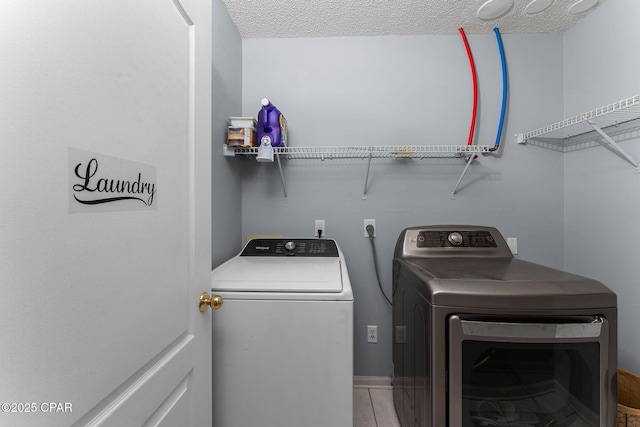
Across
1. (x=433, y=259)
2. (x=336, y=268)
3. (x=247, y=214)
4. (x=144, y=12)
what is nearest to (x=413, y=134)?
(x=433, y=259)

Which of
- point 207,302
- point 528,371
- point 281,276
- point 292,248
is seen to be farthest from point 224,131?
point 528,371

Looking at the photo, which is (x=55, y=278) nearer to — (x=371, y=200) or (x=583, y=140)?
(x=371, y=200)

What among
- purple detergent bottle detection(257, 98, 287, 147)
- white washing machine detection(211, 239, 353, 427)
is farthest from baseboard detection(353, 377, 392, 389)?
purple detergent bottle detection(257, 98, 287, 147)

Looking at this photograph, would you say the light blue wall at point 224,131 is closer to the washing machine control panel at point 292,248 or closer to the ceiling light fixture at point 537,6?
the washing machine control panel at point 292,248

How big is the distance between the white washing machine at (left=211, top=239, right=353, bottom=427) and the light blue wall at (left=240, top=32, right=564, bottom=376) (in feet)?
2.91

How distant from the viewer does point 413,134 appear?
1.89 m

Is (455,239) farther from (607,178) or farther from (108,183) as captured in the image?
(108,183)

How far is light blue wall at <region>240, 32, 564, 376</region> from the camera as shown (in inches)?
73.5

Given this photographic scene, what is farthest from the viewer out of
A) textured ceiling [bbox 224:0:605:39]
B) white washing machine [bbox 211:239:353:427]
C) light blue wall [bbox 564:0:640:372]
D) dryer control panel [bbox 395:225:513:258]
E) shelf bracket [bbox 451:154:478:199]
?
shelf bracket [bbox 451:154:478:199]

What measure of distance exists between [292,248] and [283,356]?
0.68 metres

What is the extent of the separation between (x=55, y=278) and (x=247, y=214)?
151 centimetres

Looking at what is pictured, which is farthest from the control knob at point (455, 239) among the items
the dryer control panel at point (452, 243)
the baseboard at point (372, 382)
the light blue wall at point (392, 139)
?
the baseboard at point (372, 382)

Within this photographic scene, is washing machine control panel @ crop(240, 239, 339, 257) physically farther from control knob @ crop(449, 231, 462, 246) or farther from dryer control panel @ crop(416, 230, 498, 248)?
control knob @ crop(449, 231, 462, 246)

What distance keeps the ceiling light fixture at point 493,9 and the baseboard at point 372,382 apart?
2463 millimetres
